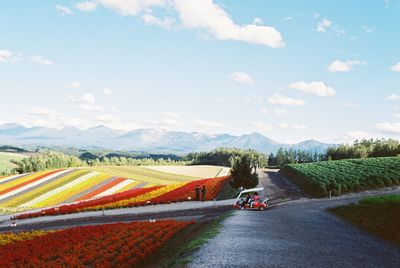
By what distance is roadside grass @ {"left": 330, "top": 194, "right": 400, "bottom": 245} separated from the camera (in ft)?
73.9

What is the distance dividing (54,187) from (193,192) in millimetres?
30972

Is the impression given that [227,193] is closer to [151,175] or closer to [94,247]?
[94,247]

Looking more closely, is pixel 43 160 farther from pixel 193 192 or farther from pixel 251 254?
pixel 251 254

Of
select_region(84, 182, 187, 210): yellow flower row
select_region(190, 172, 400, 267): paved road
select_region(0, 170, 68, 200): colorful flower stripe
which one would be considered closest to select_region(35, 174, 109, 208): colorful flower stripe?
select_region(0, 170, 68, 200): colorful flower stripe

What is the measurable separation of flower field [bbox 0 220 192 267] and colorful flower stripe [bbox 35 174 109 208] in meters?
35.8

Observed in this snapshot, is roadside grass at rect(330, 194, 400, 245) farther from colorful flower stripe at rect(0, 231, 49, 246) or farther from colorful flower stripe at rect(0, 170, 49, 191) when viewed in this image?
colorful flower stripe at rect(0, 170, 49, 191)

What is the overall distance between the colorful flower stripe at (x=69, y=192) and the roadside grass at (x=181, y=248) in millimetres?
41428

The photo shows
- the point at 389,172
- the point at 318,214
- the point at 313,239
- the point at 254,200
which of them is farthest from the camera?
the point at 389,172

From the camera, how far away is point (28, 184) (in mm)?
74438

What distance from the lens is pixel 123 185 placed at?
243 feet

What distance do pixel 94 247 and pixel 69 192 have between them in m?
49.9

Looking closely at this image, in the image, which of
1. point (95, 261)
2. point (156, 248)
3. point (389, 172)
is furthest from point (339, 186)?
point (95, 261)


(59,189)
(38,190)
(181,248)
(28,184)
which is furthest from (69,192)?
(181,248)

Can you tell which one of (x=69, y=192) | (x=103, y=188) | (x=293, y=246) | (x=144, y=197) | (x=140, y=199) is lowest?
(x=69, y=192)
